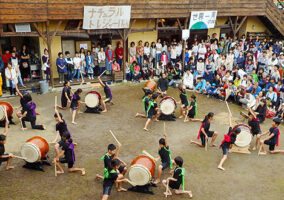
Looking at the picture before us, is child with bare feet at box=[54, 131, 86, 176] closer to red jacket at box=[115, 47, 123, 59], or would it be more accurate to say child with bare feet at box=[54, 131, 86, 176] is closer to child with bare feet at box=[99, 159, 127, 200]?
child with bare feet at box=[99, 159, 127, 200]

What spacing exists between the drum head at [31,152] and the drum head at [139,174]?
8.76 feet

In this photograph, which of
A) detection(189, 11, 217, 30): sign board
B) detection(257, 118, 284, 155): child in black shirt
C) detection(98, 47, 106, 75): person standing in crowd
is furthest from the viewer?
detection(189, 11, 217, 30): sign board

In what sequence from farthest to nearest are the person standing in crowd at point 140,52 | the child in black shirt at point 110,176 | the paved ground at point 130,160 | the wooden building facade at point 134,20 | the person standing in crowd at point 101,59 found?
the person standing in crowd at point 140,52
the person standing in crowd at point 101,59
the wooden building facade at point 134,20
the paved ground at point 130,160
the child in black shirt at point 110,176

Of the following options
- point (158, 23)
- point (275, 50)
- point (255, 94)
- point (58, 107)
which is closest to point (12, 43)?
point (58, 107)

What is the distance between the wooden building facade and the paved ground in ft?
12.9

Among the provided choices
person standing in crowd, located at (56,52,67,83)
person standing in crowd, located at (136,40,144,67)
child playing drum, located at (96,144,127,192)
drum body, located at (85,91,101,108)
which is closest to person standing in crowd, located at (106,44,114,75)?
person standing in crowd, located at (136,40,144,67)

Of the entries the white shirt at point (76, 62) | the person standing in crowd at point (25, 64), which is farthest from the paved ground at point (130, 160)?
the white shirt at point (76, 62)

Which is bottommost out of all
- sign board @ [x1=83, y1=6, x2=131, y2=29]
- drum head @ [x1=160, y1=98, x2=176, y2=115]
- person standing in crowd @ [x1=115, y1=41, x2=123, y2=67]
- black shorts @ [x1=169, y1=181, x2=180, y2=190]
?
black shorts @ [x1=169, y1=181, x2=180, y2=190]

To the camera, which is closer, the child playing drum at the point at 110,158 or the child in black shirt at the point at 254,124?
the child playing drum at the point at 110,158

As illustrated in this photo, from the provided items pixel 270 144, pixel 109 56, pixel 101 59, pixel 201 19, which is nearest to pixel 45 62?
pixel 101 59

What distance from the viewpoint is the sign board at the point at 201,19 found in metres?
17.6

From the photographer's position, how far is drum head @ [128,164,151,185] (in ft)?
23.8

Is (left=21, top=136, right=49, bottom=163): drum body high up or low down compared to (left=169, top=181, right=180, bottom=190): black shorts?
up

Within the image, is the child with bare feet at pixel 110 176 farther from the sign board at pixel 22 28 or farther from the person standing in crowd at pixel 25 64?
the person standing in crowd at pixel 25 64
